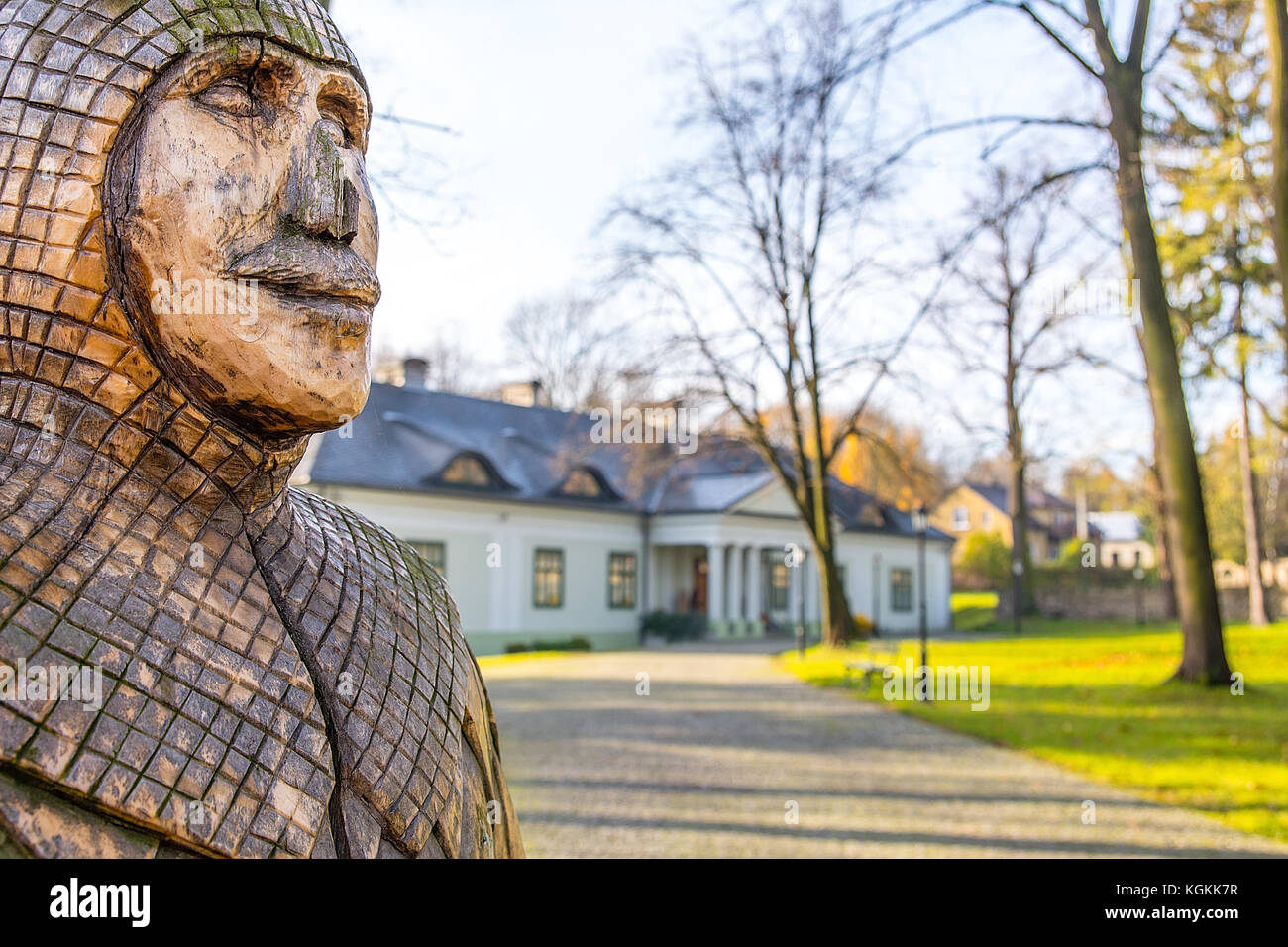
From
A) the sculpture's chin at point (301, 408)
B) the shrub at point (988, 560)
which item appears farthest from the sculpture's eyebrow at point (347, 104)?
the shrub at point (988, 560)


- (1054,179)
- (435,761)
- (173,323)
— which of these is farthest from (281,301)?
(1054,179)

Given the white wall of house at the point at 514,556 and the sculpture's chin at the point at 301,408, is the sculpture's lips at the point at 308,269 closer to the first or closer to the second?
the sculpture's chin at the point at 301,408

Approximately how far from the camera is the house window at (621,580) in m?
33.5

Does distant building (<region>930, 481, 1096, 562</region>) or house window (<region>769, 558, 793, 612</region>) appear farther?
distant building (<region>930, 481, 1096, 562</region>)

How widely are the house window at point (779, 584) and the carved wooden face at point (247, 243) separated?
1501 inches

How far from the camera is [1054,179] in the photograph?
12.7m

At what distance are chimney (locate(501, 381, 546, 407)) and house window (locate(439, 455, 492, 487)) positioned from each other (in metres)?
8.23

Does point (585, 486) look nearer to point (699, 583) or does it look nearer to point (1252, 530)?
point (699, 583)

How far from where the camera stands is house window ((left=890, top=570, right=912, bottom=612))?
43531 mm

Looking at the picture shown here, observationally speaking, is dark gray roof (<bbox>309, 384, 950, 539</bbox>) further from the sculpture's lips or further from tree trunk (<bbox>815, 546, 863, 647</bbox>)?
the sculpture's lips

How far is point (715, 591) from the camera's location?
1356 inches

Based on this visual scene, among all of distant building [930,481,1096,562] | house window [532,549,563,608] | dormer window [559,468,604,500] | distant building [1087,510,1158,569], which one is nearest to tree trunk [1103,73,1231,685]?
house window [532,549,563,608]

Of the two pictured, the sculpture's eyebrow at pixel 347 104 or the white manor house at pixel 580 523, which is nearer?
the sculpture's eyebrow at pixel 347 104

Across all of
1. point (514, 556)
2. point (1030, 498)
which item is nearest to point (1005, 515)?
point (1030, 498)
